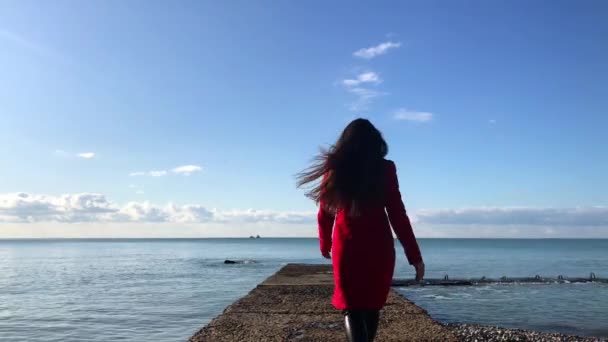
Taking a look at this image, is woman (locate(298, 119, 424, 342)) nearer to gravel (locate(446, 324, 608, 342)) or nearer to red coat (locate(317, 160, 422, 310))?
red coat (locate(317, 160, 422, 310))

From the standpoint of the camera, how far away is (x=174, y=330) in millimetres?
15406

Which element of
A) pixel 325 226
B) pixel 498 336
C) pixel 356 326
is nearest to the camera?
pixel 356 326

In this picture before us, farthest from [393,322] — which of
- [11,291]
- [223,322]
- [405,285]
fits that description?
[11,291]

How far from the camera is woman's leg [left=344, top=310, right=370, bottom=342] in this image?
3637mm

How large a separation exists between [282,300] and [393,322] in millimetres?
4391

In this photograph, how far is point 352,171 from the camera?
3611 millimetres

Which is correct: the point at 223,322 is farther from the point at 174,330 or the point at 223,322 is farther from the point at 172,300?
the point at 172,300

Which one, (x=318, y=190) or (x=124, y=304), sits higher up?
(x=318, y=190)

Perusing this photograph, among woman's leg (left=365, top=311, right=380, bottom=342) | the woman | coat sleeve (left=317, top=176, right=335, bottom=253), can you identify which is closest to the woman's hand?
the woman

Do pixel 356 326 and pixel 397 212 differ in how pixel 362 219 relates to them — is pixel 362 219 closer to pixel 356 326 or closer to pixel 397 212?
pixel 397 212

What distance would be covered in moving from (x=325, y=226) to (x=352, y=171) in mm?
444

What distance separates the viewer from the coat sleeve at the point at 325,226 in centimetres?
375

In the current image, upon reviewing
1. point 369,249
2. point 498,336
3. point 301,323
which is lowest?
point 498,336

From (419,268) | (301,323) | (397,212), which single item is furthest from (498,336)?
(397,212)
